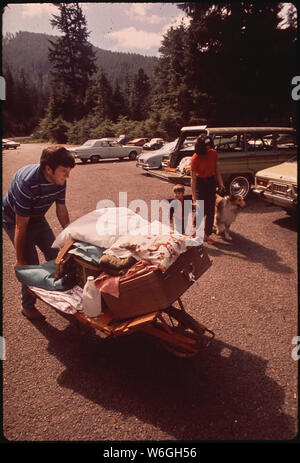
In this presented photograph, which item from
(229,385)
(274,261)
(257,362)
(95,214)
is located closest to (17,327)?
(95,214)

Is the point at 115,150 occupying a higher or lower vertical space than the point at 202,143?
higher

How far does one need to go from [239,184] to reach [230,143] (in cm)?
130

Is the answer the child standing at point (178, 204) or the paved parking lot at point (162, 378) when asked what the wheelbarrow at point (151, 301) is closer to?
the paved parking lot at point (162, 378)

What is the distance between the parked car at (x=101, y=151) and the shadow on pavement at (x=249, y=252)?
15701mm

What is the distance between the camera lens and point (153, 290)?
2051 mm

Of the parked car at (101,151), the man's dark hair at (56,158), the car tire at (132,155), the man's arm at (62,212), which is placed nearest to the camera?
the man's dark hair at (56,158)

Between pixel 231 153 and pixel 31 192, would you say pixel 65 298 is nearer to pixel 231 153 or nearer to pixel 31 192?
pixel 31 192

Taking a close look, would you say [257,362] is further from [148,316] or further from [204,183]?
[204,183]

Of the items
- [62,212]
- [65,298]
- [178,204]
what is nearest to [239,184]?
[178,204]

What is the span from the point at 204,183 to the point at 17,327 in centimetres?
379

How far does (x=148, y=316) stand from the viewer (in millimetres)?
2123

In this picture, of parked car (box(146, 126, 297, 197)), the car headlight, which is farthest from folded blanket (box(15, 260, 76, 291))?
parked car (box(146, 126, 297, 197))

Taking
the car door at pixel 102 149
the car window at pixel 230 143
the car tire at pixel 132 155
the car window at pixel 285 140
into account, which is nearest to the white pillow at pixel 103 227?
the car window at pixel 230 143

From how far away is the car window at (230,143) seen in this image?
27.5 ft
